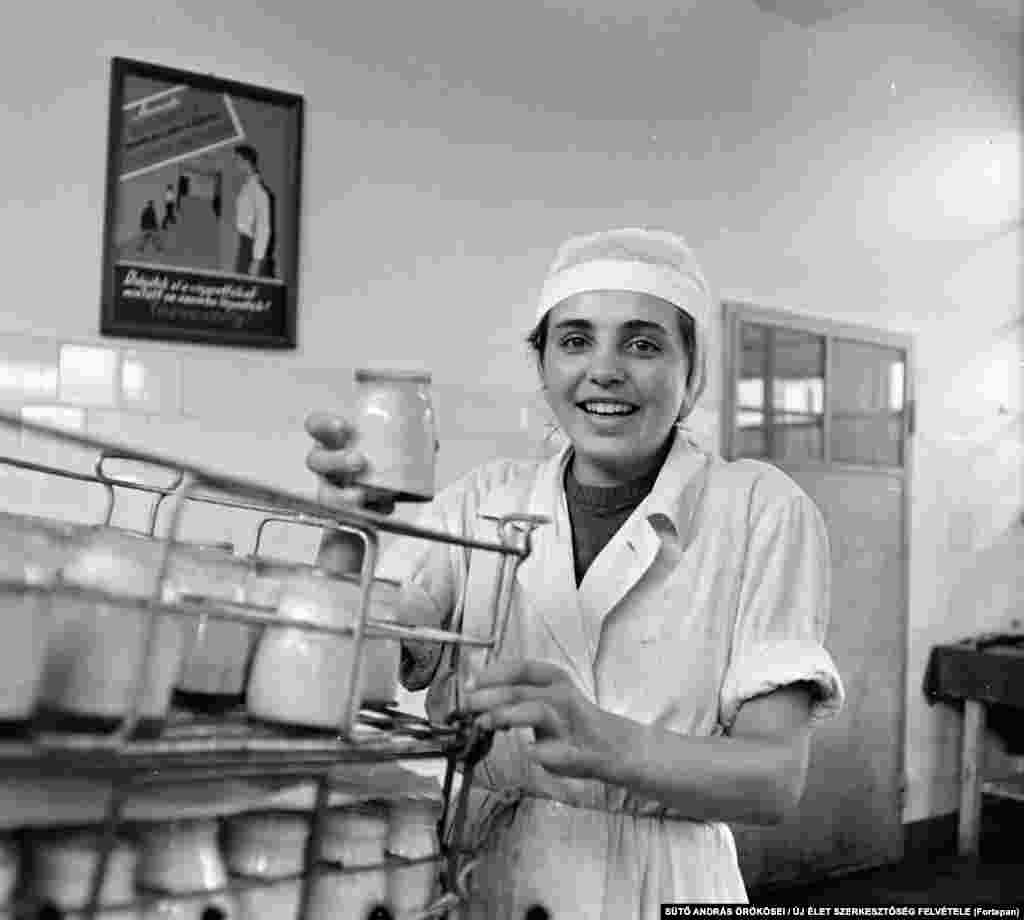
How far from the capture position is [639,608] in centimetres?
138

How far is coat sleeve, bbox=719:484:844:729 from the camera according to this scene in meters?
1.26

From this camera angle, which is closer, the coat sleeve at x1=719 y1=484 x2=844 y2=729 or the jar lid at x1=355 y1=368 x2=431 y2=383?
the jar lid at x1=355 y1=368 x2=431 y2=383

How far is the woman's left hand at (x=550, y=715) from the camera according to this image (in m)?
0.94

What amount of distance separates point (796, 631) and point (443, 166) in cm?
204

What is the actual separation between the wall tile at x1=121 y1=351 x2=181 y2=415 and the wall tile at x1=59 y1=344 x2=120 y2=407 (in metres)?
0.02

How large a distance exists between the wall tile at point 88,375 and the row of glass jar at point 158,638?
1.69 metres

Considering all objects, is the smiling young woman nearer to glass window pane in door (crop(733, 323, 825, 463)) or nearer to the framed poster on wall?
the framed poster on wall

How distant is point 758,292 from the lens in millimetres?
3943

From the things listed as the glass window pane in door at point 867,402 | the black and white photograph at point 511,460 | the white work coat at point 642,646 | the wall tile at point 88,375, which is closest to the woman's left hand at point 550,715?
the black and white photograph at point 511,460

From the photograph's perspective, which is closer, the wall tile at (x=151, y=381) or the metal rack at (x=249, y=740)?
the metal rack at (x=249, y=740)

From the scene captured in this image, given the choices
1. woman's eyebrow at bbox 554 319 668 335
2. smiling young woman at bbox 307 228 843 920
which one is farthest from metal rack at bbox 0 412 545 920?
woman's eyebrow at bbox 554 319 668 335

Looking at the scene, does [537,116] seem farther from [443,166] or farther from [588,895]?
[588,895]

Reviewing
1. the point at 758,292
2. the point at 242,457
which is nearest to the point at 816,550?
the point at 242,457

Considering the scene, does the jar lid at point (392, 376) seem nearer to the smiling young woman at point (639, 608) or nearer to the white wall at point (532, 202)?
the smiling young woman at point (639, 608)
